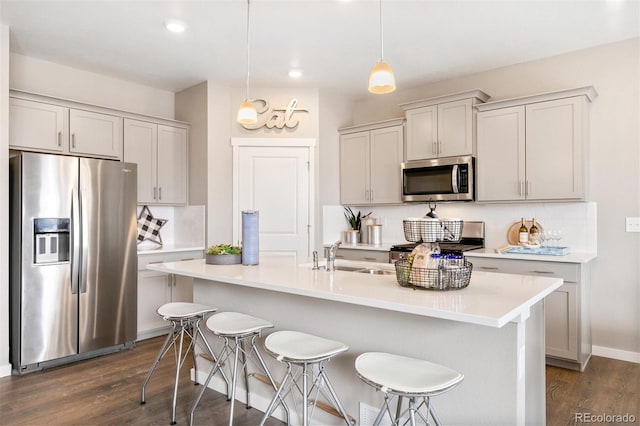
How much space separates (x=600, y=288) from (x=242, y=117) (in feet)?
10.8


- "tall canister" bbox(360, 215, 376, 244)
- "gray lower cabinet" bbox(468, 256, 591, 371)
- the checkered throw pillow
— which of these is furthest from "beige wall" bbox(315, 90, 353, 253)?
"gray lower cabinet" bbox(468, 256, 591, 371)

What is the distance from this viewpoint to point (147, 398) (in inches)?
111

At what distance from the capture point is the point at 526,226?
3.99 meters

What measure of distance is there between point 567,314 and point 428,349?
2002 mm

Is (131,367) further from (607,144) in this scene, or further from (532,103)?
(607,144)

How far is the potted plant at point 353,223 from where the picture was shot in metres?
5.00

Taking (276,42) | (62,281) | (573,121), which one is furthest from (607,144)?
(62,281)

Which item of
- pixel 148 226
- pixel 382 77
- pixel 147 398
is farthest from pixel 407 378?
pixel 148 226

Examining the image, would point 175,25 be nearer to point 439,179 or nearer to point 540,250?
point 439,179

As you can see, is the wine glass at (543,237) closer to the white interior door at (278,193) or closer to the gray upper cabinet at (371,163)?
the gray upper cabinet at (371,163)

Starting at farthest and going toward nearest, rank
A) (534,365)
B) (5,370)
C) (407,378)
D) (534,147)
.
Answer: (534,147) < (5,370) < (534,365) < (407,378)

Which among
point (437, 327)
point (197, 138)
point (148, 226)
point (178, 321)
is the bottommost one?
point (178, 321)

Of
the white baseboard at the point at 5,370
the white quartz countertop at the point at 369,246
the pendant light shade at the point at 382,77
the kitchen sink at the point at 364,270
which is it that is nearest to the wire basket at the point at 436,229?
the kitchen sink at the point at 364,270

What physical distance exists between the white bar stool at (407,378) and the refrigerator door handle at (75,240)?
2.77m
